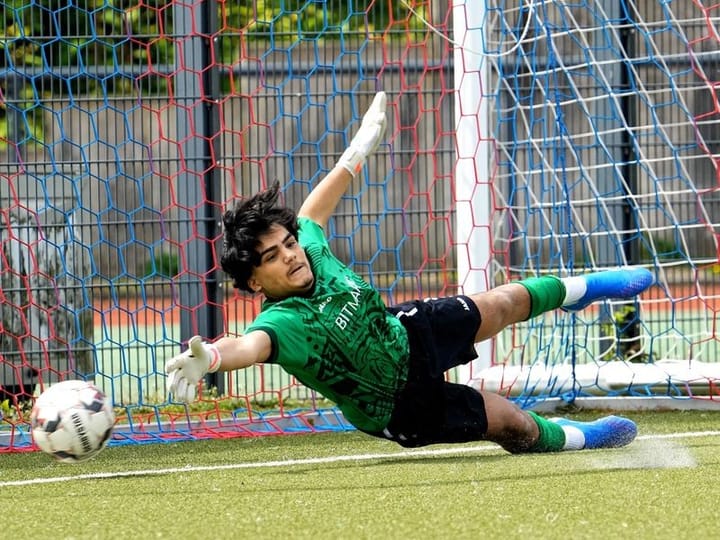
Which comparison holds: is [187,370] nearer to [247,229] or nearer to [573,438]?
[247,229]

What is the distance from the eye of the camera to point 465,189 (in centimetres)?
660

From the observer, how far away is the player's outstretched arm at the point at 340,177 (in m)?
5.28

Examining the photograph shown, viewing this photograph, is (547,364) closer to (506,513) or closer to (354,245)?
(354,245)

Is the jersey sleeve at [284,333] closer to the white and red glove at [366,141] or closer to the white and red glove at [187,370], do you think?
the white and red glove at [187,370]

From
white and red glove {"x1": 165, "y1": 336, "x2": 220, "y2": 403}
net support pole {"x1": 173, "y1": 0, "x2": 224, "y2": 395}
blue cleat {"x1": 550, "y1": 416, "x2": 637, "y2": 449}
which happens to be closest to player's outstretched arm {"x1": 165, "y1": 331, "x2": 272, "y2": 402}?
white and red glove {"x1": 165, "y1": 336, "x2": 220, "y2": 403}

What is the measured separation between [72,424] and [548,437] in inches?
79.4

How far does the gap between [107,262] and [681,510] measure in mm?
4153

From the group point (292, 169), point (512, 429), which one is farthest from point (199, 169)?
point (512, 429)

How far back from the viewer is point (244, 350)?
421 centimetres

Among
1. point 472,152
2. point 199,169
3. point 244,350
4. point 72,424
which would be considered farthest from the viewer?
point 199,169

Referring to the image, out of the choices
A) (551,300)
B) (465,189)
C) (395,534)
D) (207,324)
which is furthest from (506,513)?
(207,324)

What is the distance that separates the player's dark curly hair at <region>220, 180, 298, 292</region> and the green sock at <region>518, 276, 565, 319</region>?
1040mm

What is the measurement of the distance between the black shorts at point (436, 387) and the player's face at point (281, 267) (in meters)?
0.48

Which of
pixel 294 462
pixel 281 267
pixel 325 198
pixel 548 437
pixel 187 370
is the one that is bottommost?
pixel 294 462
